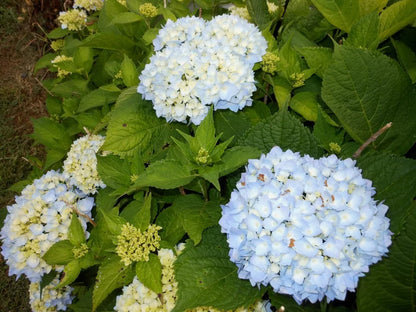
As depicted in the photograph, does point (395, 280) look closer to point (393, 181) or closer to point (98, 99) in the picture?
point (393, 181)

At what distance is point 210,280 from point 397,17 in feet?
4.57

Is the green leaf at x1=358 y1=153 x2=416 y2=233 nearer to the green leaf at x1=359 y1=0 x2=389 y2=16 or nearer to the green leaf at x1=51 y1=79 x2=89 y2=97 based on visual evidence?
the green leaf at x1=359 y1=0 x2=389 y2=16

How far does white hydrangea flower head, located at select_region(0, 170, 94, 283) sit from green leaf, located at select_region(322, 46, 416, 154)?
1.29 meters

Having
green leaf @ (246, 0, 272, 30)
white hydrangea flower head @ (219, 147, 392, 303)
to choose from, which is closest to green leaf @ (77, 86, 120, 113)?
green leaf @ (246, 0, 272, 30)

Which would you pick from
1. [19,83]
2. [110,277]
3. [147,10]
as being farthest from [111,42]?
[19,83]

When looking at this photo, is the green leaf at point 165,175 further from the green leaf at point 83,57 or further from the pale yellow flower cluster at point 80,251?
the green leaf at point 83,57

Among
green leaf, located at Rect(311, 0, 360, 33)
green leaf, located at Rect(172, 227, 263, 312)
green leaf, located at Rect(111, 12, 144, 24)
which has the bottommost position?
green leaf, located at Rect(172, 227, 263, 312)

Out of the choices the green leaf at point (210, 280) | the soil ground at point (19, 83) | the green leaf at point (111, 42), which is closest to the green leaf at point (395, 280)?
the green leaf at point (210, 280)

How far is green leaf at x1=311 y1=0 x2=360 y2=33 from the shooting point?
5.76 feet

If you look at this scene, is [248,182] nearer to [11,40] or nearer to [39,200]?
[39,200]

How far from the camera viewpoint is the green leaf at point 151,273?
1459mm

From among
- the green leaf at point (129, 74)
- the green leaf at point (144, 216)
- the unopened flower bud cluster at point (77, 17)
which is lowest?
the unopened flower bud cluster at point (77, 17)

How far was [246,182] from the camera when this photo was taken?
4.04 feet

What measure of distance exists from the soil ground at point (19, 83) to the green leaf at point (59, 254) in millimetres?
2110
